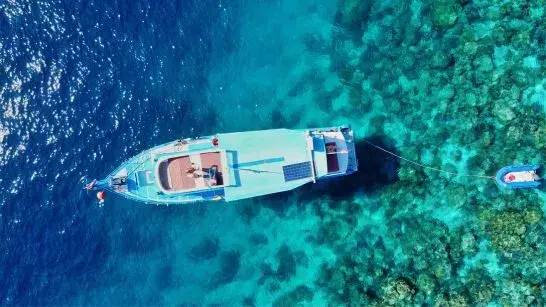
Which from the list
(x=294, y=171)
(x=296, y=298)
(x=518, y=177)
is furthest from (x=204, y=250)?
(x=518, y=177)

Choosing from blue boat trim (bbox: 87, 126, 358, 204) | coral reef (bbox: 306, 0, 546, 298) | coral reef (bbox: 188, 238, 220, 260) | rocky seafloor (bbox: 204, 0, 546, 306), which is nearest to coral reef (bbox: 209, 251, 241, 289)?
coral reef (bbox: 188, 238, 220, 260)

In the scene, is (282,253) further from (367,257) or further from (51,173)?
(51,173)

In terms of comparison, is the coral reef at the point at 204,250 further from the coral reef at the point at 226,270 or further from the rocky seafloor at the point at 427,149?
the rocky seafloor at the point at 427,149

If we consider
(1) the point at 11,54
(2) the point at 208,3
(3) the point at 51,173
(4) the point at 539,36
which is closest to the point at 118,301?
(3) the point at 51,173

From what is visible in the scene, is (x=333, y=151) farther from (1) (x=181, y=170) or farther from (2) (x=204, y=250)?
(2) (x=204, y=250)

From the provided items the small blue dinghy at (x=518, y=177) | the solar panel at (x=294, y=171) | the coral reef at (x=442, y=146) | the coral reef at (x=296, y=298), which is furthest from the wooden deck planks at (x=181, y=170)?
the small blue dinghy at (x=518, y=177)
